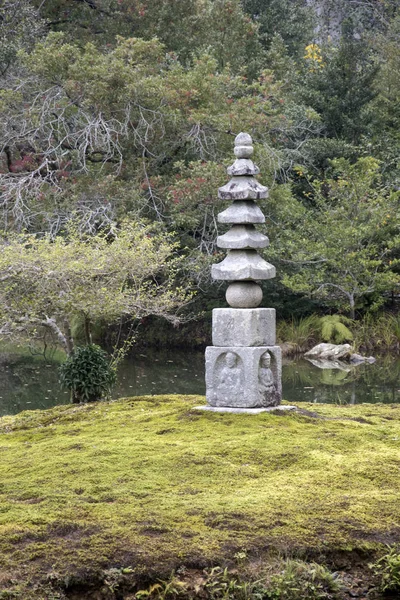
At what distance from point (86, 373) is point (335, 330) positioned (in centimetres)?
1108

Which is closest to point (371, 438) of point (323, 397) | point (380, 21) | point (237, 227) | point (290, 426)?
point (290, 426)

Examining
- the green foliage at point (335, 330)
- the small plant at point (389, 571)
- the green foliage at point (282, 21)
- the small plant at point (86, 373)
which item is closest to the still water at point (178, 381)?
the green foliage at point (335, 330)

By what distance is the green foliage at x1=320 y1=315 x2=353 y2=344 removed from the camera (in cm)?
1997

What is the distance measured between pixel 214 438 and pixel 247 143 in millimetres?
3025

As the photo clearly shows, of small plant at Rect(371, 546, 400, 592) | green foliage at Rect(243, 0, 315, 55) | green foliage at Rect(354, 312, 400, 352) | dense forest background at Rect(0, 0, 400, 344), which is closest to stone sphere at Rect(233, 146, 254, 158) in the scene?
small plant at Rect(371, 546, 400, 592)

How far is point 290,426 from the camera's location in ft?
24.7

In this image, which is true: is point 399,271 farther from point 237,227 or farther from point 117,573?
point 117,573

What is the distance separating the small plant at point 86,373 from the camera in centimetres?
1020

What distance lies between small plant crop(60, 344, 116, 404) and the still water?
3.41 metres

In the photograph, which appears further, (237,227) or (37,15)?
(37,15)

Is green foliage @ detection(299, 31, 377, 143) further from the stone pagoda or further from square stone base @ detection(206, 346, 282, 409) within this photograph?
square stone base @ detection(206, 346, 282, 409)

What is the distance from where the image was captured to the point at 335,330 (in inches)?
801

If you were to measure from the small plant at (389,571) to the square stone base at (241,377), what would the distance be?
10.7 ft

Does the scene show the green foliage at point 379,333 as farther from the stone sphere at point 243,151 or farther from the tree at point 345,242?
the stone sphere at point 243,151
